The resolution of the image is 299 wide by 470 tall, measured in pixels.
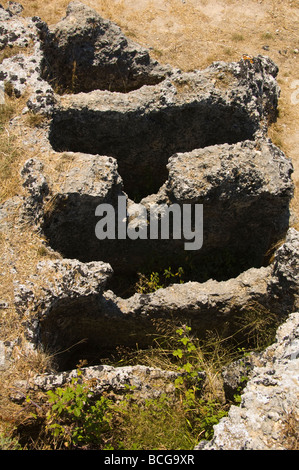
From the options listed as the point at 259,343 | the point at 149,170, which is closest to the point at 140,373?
the point at 259,343

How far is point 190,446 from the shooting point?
4691 mm

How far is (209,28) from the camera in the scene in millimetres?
10992

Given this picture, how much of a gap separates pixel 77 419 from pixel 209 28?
30.9 ft

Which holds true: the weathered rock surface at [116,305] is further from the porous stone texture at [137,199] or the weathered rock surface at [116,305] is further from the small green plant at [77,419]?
the small green plant at [77,419]

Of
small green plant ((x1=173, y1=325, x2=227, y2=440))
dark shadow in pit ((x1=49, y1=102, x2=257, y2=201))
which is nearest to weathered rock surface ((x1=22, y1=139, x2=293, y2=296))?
dark shadow in pit ((x1=49, y1=102, x2=257, y2=201))

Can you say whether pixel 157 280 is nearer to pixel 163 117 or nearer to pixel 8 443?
pixel 163 117

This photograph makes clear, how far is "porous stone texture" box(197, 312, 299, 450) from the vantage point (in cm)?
384

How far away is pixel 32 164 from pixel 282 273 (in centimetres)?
340

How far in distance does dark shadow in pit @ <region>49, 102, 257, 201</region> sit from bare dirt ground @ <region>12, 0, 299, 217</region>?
3.05 m

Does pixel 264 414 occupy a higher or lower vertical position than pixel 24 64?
lower

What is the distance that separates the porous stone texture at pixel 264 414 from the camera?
3836mm

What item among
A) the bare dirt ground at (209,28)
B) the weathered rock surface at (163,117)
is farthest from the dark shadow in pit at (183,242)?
the bare dirt ground at (209,28)

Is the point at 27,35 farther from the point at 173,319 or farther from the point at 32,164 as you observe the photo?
the point at 173,319

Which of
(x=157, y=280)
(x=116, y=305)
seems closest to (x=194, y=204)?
(x=157, y=280)
